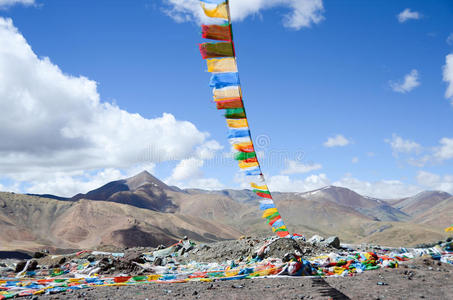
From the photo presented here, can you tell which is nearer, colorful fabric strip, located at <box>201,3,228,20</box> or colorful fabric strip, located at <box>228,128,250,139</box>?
colorful fabric strip, located at <box>201,3,228,20</box>

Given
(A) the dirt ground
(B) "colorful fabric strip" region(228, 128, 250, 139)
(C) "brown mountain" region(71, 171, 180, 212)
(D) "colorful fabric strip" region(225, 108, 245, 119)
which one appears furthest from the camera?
(C) "brown mountain" region(71, 171, 180, 212)

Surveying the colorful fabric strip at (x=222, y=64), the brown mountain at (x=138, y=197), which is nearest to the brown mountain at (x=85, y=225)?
the brown mountain at (x=138, y=197)

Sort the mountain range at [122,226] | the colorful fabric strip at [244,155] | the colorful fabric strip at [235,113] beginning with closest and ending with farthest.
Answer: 1. the colorful fabric strip at [235,113]
2. the colorful fabric strip at [244,155]
3. the mountain range at [122,226]

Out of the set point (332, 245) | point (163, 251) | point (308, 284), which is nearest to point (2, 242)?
point (163, 251)

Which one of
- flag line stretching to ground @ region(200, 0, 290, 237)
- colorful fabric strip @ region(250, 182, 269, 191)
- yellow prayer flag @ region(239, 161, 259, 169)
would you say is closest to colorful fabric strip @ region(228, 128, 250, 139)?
flag line stretching to ground @ region(200, 0, 290, 237)

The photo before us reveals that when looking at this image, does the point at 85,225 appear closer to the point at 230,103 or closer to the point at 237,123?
the point at 237,123

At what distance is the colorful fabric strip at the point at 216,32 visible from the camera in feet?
25.5

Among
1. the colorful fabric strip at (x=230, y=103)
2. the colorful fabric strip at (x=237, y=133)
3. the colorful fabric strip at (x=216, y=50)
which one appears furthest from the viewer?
the colorful fabric strip at (x=237, y=133)

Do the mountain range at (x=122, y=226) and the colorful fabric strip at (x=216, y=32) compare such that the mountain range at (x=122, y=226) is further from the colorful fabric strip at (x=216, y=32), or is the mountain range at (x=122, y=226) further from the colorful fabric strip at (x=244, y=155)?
the colorful fabric strip at (x=216, y=32)

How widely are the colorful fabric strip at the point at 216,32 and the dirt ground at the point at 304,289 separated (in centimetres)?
538

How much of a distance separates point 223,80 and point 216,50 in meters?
0.67

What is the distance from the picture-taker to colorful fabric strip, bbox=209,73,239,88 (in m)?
7.98

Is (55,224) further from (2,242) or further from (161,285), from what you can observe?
(161,285)

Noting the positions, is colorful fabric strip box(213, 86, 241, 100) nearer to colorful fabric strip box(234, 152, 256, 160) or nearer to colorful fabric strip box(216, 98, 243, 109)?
colorful fabric strip box(216, 98, 243, 109)
